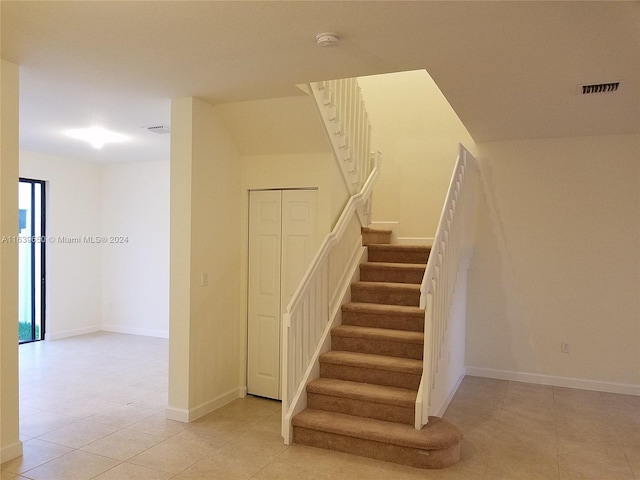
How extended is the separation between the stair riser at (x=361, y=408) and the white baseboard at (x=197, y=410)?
991 mm

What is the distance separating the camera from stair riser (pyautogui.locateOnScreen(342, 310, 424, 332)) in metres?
4.37

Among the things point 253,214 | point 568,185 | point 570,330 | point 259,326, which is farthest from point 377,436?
point 568,185

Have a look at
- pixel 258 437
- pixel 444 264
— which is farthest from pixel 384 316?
pixel 258 437

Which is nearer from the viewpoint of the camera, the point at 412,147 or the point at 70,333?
the point at 412,147

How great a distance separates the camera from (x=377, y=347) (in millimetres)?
4273

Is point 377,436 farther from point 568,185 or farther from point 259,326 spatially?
point 568,185

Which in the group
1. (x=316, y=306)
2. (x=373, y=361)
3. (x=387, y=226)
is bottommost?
(x=373, y=361)

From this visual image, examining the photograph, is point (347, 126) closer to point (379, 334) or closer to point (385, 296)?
point (385, 296)

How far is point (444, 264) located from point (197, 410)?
244 centimetres

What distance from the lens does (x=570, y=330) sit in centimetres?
522

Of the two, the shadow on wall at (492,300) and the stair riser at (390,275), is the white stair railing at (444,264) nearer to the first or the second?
the shadow on wall at (492,300)

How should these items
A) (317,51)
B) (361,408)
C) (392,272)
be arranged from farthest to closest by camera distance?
(392,272) → (361,408) → (317,51)

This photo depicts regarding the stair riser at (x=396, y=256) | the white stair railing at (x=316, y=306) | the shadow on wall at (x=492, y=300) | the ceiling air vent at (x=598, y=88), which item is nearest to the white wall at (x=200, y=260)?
the white stair railing at (x=316, y=306)

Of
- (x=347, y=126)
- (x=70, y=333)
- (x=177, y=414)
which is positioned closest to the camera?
(x=177, y=414)
